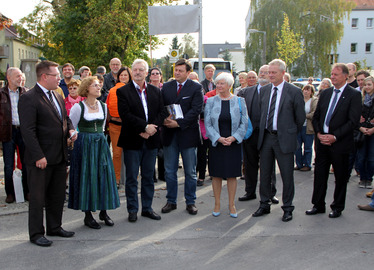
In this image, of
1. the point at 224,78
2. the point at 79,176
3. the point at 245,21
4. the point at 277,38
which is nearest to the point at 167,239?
the point at 79,176

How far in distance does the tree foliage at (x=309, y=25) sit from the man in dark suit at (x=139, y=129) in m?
37.6

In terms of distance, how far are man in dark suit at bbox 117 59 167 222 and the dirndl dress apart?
423 millimetres

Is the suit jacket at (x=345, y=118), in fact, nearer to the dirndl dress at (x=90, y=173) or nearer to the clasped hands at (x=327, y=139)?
the clasped hands at (x=327, y=139)

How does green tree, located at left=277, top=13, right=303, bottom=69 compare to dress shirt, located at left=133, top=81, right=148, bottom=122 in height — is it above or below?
above

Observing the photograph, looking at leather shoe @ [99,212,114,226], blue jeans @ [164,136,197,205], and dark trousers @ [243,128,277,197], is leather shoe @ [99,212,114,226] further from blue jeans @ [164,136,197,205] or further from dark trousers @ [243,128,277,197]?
dark trousers @ [243,128,277,197]

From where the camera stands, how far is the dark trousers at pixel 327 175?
6164mm

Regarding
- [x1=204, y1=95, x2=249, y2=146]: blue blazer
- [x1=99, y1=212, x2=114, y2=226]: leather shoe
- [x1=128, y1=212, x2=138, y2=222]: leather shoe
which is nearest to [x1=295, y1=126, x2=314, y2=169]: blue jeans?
[x1=204, y1=95, x2=249, y2=146]: blue blazer

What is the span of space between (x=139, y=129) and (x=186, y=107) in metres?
0.85

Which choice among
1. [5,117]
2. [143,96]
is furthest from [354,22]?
[5,117]

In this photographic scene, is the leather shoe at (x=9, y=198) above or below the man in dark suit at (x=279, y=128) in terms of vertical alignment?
below

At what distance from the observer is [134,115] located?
582cm

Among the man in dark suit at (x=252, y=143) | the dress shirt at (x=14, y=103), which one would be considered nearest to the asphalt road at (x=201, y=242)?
the man in dark suit at (x=252, y=143)

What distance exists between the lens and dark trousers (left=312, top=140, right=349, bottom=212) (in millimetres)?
6164

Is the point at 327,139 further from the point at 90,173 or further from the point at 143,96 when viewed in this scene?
the point at 90,173
